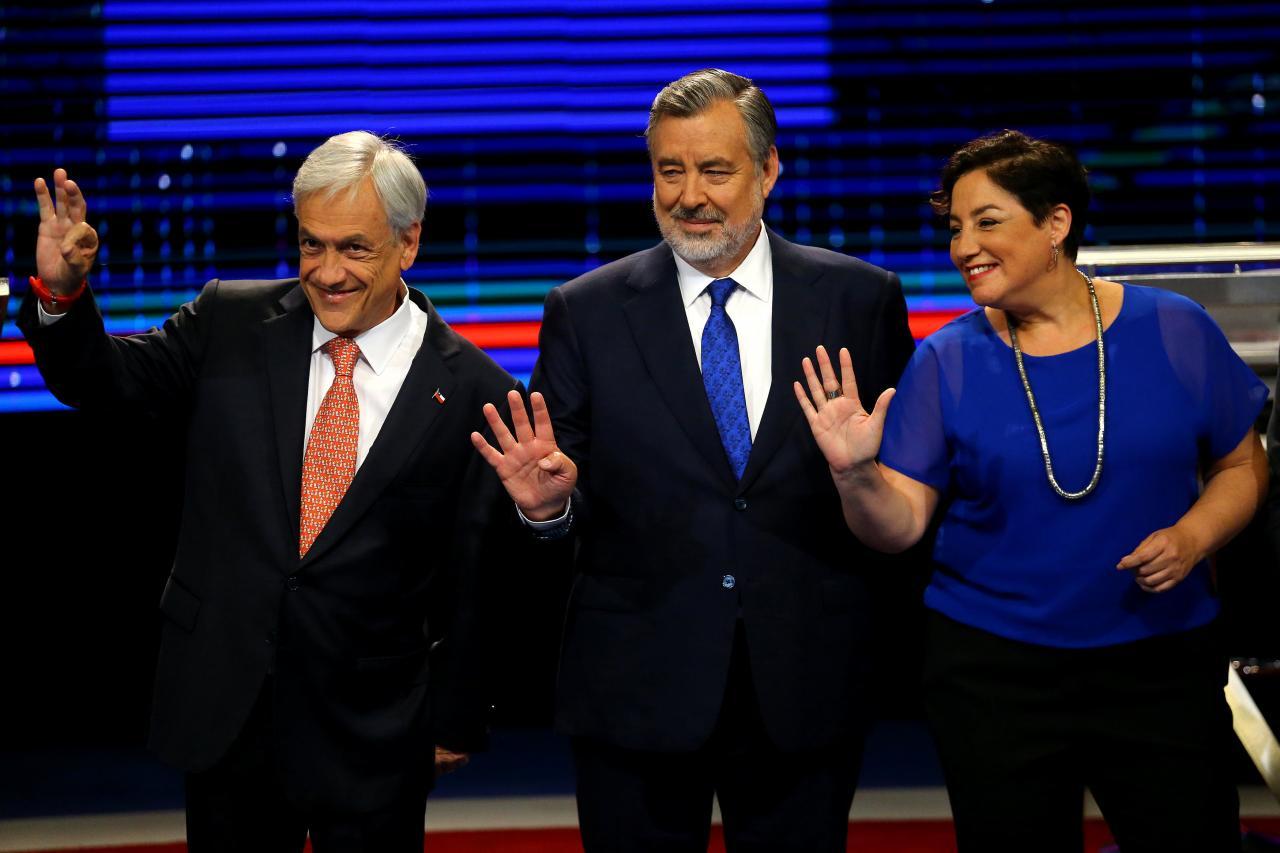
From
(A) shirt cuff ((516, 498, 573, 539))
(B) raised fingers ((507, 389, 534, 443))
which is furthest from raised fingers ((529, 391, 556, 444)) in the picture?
(A) shirt cuff ((516, 498, 573, 539))

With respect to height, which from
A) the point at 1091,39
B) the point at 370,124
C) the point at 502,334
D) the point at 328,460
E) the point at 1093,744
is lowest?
the point at 1093,744

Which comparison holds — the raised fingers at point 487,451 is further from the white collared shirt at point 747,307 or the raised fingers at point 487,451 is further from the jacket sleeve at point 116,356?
the jacket sleeve at point 116,356

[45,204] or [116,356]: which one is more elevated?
[45,204]

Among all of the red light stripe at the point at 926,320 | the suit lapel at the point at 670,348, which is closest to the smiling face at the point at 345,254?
the suit lapel at the point at 670,348

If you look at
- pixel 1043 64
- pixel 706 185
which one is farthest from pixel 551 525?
pixel 1043 64

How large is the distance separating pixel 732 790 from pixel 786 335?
27.2 inches

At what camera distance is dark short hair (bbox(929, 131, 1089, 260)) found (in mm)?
2020

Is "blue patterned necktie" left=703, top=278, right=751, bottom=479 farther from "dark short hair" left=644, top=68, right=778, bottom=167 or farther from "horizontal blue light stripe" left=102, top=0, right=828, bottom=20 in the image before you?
"horizontal blue light stripe" left=102, top=0, right=828, bottom=20

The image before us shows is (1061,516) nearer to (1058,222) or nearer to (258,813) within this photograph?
(1058,222)

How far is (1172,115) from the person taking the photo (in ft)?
13.0

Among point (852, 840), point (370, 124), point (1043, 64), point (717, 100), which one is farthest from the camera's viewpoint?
point (1043, 64)

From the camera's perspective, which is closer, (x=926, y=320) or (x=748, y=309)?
(x=748, y=309)

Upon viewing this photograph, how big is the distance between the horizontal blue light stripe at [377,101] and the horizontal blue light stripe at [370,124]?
0.06 ft

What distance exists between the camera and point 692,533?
212 centimetres
